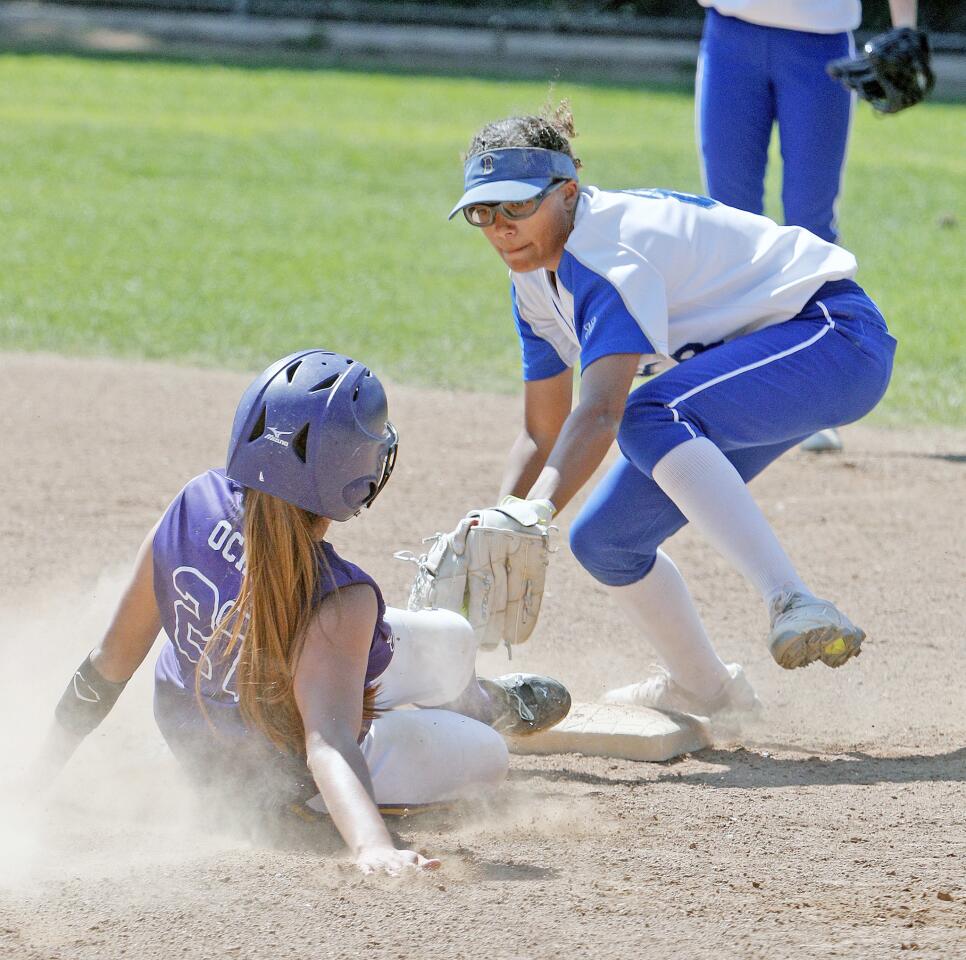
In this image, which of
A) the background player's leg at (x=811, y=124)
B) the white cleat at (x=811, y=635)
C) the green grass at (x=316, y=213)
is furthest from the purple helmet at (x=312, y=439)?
the green grass at (x=316, y=213)

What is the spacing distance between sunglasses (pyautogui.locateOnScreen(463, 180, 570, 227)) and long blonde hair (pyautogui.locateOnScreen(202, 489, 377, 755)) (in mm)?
951

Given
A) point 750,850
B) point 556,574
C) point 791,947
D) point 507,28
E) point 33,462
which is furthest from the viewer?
point 507,28

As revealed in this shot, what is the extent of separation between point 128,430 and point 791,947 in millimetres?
4607

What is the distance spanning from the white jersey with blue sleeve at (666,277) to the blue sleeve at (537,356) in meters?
0.04

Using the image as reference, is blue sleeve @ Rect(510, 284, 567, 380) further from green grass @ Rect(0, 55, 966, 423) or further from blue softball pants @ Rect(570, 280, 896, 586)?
green grass @ Rect(0, 55, 966, 423)

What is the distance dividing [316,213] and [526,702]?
982 cm

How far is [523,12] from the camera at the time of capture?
24547 millimetres

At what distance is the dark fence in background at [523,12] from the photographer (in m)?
23.6

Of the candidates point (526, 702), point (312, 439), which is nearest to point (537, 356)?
point (526, 702)

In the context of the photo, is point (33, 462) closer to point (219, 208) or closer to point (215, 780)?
point (215, 780)

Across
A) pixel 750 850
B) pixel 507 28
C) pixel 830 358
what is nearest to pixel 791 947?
pixel 750 850

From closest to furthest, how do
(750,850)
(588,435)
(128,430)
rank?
(750,850) < (588,435) < (128,430)

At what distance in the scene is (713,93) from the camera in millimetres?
5570

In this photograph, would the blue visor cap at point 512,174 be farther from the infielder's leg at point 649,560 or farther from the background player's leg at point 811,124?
the background player's leg at point 811,124
